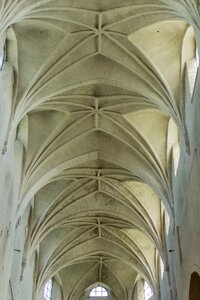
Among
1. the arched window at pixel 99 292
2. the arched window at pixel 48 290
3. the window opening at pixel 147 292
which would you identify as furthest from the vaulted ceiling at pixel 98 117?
the arched window at pixel 99 292

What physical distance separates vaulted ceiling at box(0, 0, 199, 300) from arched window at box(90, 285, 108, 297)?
4043 mm

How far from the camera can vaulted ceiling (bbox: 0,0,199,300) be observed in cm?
1928

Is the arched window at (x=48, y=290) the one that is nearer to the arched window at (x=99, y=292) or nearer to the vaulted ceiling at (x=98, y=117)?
the vaulted ceiling at (x=98, y=117)

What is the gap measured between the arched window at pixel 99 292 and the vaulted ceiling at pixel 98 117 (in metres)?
4.04

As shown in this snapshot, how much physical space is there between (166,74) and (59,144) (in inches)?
259

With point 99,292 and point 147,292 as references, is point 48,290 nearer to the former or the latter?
point 99,292

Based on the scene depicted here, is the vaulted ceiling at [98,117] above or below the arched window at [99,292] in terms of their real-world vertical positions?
above

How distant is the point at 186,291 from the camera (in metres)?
19.7

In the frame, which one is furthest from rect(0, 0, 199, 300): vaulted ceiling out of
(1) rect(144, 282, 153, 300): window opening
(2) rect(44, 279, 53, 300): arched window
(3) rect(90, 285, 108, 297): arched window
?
(3) rect(90, 285, 108, 297): arched window

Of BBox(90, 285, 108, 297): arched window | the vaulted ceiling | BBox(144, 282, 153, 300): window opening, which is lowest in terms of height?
BBox(144, 282, 153, 300): window opening

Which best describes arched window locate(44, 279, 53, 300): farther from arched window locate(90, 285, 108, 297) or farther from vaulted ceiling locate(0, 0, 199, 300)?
arched window locate(90, 285, 108, 297)

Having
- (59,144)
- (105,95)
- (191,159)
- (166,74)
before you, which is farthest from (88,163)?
(191,159)

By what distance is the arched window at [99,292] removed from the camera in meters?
36.3

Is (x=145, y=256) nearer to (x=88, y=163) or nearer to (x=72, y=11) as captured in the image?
(x=88, y=163)
